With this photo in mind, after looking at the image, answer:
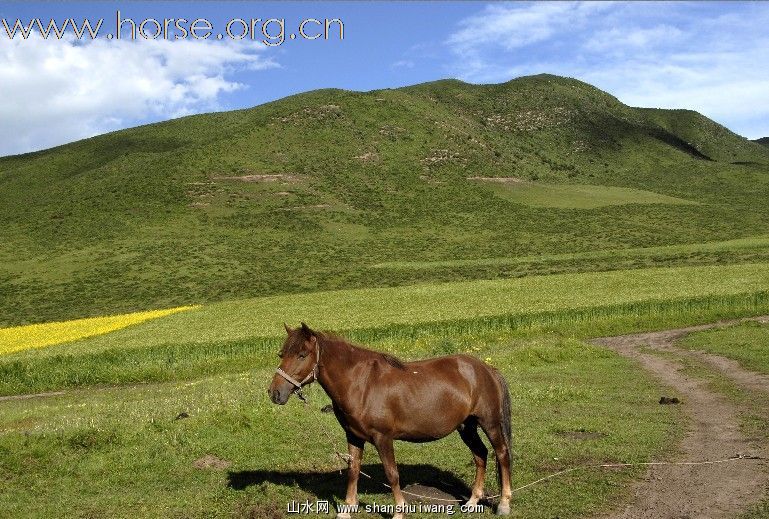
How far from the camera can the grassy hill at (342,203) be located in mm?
77000

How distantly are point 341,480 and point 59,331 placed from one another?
4428 centimetres

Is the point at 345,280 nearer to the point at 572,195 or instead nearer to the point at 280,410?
the point at 280,410

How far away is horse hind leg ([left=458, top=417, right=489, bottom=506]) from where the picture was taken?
11.6m

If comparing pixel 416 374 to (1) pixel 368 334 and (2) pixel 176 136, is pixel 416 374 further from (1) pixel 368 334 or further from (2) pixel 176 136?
(2) pixel 176 136

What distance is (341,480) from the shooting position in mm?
13586

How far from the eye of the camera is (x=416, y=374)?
435 inches

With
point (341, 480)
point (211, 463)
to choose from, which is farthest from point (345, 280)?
point (341, 480)

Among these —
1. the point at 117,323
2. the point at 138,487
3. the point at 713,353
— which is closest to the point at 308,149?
the point at 117,323

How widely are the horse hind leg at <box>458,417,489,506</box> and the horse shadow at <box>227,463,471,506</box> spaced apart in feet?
2.54

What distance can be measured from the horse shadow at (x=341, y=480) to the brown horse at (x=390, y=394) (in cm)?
168

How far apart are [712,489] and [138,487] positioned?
11256mm

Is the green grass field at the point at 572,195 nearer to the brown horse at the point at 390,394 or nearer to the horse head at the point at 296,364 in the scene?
the brown horse at the point at 390,394

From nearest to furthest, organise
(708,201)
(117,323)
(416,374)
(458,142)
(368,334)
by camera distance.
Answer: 1. (416,374)
2. (368,334)
3. (117,323)
4. (708,201)
5. (458,142)

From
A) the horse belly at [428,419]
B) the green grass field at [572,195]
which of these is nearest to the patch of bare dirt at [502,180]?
the green grass field at [572,195]
